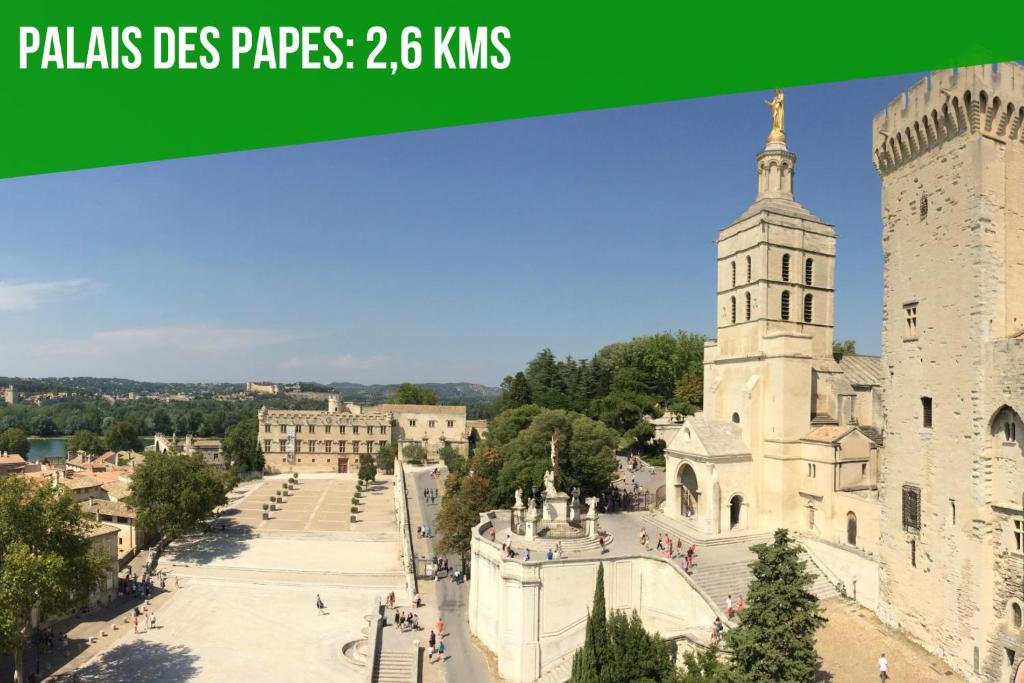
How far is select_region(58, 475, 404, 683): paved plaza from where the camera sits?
2392 centimetres

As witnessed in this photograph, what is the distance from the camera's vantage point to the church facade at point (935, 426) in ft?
56.1

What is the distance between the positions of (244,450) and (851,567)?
6559cm

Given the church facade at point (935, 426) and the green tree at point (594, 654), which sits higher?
the church facade at point (935, 426)

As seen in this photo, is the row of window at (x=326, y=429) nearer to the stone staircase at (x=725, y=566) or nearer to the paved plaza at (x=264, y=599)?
the paved plaza at (x=264, y=599)

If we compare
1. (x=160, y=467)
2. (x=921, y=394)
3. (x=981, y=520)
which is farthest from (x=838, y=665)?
(x=160, y=467)

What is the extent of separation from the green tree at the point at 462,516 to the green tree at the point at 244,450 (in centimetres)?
4286

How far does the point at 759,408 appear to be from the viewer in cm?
2881

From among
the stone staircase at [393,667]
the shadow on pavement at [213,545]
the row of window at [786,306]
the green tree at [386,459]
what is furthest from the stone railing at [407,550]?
the green tree at [386,459]

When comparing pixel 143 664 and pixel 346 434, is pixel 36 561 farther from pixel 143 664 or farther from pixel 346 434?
pixel 346 434

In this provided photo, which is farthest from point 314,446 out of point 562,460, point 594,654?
point 594,654

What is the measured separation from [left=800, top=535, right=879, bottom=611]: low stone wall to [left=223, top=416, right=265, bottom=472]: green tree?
193 ft

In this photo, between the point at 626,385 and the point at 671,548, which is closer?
A: the point at 671,548

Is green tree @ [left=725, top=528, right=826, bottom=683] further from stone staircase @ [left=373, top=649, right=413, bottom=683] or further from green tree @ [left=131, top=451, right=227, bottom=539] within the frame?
green tree @ [left=131, top=451, right=227, bottom=539]

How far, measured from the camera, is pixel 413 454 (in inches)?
2813
